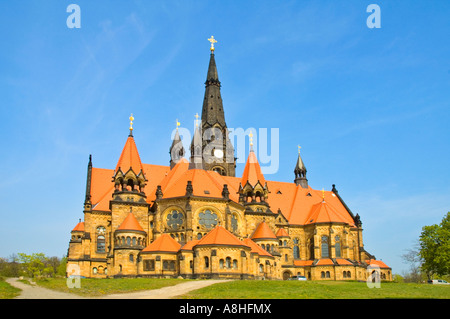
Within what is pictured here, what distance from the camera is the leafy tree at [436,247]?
61906 mm

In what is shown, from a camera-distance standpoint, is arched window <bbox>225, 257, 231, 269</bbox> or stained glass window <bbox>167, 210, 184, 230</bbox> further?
stained glass window <bbox>167, 210, 184, 230</bbox>

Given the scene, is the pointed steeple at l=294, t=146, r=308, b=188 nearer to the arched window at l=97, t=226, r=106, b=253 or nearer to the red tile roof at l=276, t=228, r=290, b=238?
the red tile roof at l=276, t=228, r=290, b=238

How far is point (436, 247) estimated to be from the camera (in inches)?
2532

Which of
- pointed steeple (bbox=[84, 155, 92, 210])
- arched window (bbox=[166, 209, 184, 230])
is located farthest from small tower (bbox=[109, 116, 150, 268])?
arched window (bbox=[166, 209, 184, 230])

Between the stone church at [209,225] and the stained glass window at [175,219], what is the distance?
137mm

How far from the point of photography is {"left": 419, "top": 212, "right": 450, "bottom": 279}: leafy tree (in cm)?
6191

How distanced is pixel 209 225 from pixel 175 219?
14.7 feet

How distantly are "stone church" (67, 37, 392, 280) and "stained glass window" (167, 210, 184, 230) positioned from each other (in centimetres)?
14

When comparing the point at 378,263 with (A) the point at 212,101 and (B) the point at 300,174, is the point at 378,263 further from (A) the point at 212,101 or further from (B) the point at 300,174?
(A) the point at 212,101

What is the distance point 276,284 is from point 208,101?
160 feet

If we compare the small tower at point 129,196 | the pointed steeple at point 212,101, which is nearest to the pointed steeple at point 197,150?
the pointed steeple at point 212,101

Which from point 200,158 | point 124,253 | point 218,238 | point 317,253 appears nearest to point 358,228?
point 317,253

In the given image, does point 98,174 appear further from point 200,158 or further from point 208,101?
point 208,101

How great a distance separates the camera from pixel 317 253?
73750 mm
